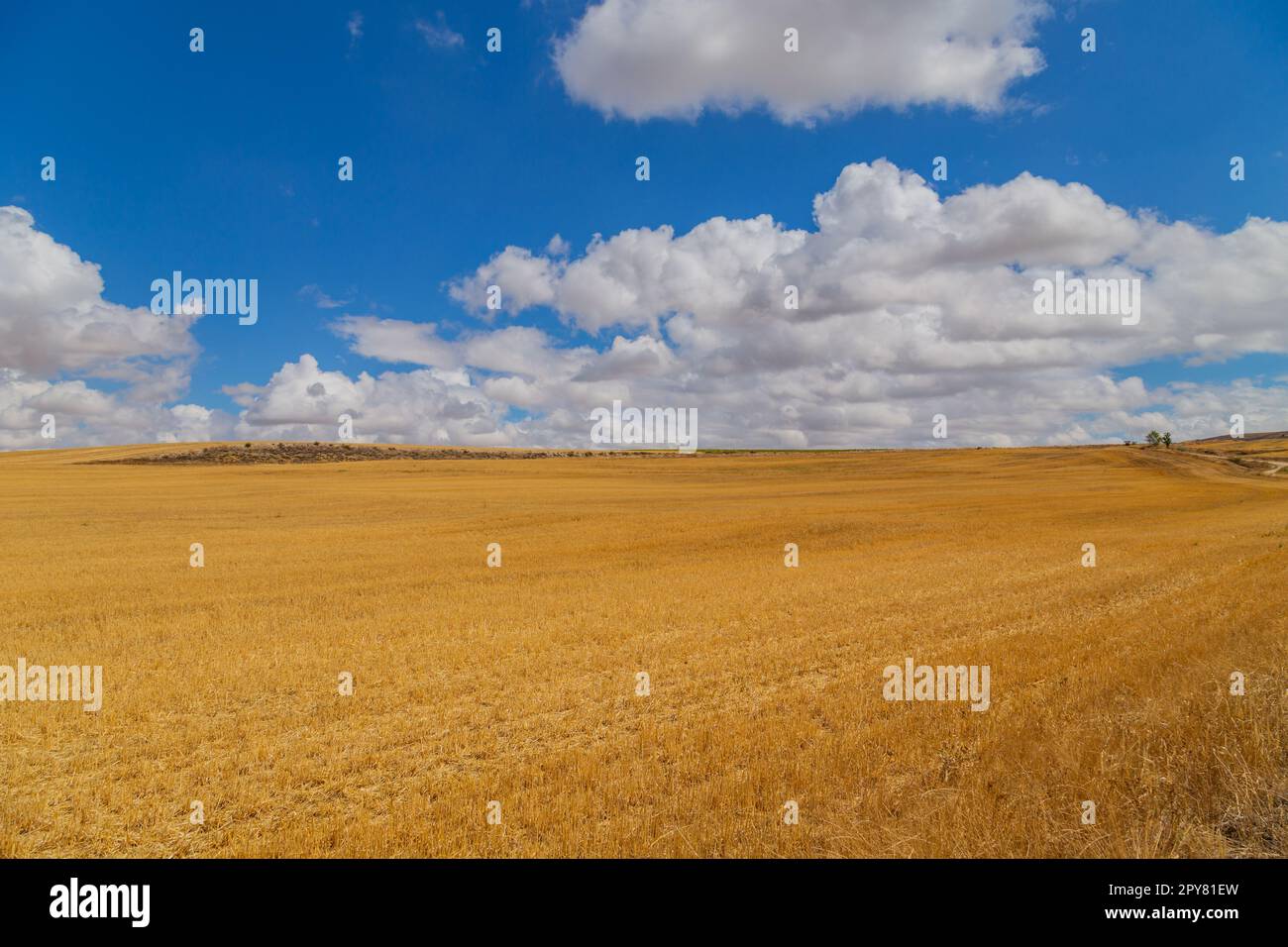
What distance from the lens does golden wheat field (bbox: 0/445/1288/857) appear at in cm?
727

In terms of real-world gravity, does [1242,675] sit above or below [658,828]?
above

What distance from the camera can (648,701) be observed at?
11.6m

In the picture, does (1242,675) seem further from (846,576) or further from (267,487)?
(267,487)

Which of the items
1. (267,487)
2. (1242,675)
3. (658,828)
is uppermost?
(267,487)

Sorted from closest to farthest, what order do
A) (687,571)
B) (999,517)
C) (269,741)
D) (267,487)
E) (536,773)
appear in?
(536,773) < (269,741) < (687,571) < (999,517) < (267,487)

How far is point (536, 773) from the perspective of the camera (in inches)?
345

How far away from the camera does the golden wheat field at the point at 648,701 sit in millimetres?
7273

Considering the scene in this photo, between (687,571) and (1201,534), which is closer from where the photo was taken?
(687,571)

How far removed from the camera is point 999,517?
1636 inches
